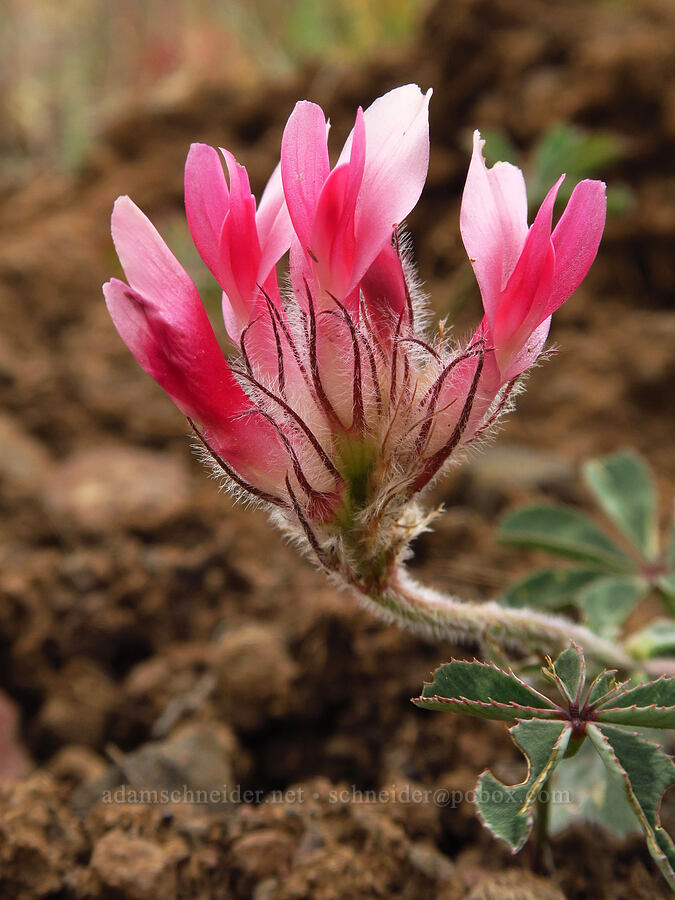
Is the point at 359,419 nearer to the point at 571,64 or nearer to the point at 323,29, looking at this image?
the point at 571,64

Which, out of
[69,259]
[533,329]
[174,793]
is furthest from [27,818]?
[69,259]

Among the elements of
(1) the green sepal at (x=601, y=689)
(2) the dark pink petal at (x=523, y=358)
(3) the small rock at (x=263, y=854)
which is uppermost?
(2) the dark pink petal at (x=523, y=358)

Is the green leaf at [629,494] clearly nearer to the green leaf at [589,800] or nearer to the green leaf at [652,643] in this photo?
the green leaf at [652,643]

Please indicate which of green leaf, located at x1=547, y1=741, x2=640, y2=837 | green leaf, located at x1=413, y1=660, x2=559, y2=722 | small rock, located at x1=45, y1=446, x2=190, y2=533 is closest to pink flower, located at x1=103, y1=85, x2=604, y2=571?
green leaf, located at x1=413, y1=660, x2=559, y2=722

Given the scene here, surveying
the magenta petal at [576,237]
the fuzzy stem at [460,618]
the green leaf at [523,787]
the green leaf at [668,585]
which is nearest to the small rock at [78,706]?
the fuzzy stem at [460,618]

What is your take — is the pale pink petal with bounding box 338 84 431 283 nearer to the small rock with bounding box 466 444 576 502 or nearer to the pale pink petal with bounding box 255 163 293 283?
the pale pink petal with bounding box 255 163 293 283
